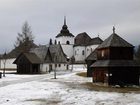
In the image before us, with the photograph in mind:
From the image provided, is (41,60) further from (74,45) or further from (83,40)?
(83,40)

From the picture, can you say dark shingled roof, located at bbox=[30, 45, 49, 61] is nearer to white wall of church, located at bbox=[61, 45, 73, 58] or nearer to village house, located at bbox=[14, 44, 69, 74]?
village house, located at bbox=[14, 44, 69, 74]

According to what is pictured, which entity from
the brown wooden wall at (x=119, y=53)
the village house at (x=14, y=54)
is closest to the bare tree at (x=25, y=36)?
the village house at (x=14, y=54)

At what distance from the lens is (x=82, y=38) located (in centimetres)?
12156

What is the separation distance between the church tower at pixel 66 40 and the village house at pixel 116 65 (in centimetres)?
7134

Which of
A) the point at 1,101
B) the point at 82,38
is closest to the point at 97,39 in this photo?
the point at 82,38

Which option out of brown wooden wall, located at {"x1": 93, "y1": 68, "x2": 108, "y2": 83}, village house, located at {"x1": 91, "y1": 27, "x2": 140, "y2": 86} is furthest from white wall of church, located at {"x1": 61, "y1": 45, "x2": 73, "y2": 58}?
brown wooden wall, located at {"x1": 93, "y1": 68, "x2": 108, "y2": 83}

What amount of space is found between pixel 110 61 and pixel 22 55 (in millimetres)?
36860

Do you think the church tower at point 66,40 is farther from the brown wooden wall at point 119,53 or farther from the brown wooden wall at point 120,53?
the brown wooden wall at point 120,53

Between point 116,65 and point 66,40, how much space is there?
77044 millimetres

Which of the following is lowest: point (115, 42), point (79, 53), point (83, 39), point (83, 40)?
point (115, 42)

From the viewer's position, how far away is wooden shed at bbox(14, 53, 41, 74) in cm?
7506

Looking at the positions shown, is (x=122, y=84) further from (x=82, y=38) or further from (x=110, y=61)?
(x=82, y=38)

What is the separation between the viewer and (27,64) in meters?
75.3

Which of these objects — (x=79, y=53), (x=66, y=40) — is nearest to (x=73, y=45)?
(x=66, y=40)
